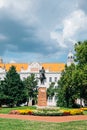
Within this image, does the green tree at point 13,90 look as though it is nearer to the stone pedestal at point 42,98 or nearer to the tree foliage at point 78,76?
the tree foliage at point 78,76

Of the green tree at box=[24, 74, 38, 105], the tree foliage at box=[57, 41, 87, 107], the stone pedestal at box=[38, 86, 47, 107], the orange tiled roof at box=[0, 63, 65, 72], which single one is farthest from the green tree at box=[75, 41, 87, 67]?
the orange tiled roof at box=[0, 63, 65, 72]

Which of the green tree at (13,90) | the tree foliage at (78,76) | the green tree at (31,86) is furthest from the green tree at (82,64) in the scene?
the green tree at (31,86)

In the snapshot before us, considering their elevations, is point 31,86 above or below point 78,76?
above

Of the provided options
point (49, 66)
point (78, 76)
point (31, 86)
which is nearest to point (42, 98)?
point (78, 76)

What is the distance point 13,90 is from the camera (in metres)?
73.4

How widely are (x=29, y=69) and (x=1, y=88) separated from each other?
3482cm

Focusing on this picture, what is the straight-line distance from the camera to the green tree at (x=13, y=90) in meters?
72.9

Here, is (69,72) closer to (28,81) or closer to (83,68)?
(83,68)

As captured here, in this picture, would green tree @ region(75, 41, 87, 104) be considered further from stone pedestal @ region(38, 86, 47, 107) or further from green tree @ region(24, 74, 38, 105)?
green tree @ region(24, 74, 38, 105)

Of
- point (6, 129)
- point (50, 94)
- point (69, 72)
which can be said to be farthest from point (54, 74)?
point (6, 129)

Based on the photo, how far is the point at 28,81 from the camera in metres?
88.9

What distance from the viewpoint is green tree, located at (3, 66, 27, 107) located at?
7294 centimetres

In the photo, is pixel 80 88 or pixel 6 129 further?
pixel 80 88

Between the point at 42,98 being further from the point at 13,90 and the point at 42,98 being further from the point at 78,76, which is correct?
the point at 13,90
